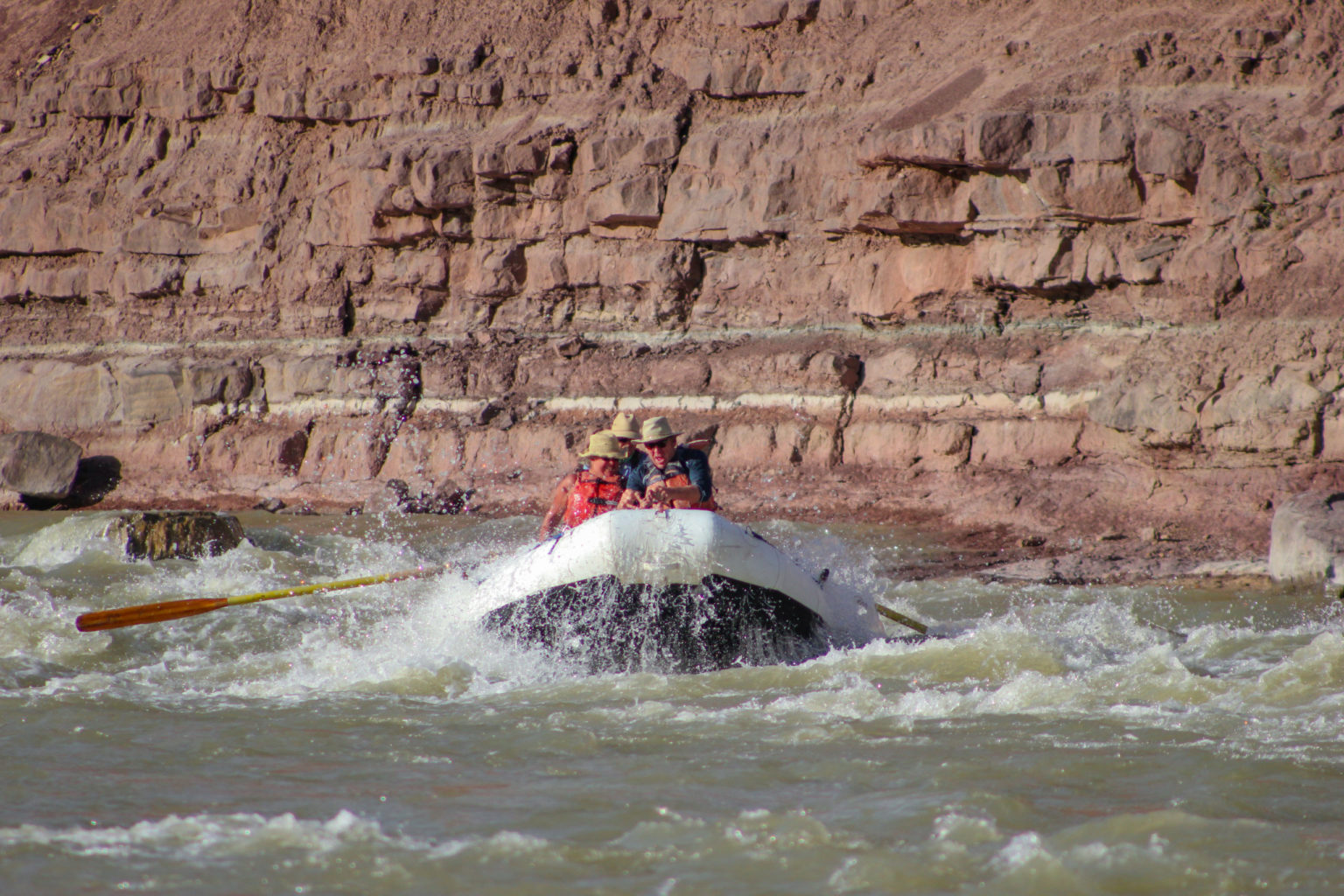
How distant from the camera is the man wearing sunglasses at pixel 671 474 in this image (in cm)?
657

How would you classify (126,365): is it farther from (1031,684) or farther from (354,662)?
(1031,684)

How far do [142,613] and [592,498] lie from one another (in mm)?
2562

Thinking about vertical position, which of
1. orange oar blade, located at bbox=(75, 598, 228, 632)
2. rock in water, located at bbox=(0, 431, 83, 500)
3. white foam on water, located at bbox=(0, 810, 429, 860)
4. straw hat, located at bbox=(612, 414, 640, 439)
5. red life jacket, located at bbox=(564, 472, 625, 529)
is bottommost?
white foam on water, located at bbox=(0, 810, 429, 860)

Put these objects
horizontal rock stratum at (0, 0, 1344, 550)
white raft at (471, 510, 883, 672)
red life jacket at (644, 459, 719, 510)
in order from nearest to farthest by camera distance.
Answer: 1. white raft at (471, 510, 883, 672)
2. red life jacket at (644, 459, 719, 510)
3. horizontal rock stratum at (0, 0, 1344, 550)

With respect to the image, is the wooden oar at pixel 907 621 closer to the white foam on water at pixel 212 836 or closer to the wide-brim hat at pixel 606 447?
the wide-brim hat at pixel 606 447

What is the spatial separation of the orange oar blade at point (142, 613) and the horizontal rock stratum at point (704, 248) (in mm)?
6269

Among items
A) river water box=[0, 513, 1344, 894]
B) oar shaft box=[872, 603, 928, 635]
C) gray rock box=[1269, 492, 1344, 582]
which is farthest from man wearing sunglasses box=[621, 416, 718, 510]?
gray rock box=[1269, 492, 1344, 582]

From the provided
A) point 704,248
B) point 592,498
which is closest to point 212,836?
point 592,498

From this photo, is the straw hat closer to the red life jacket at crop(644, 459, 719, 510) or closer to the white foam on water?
the red life jacket at crop(644, 459, 719, 510)

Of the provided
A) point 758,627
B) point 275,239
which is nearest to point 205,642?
point 758,627

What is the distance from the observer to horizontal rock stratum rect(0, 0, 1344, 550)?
11.2 m

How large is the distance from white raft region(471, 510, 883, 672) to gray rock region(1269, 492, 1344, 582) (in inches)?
153

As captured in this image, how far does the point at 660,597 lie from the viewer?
612 cm

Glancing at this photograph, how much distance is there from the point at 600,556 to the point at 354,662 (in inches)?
61.7
